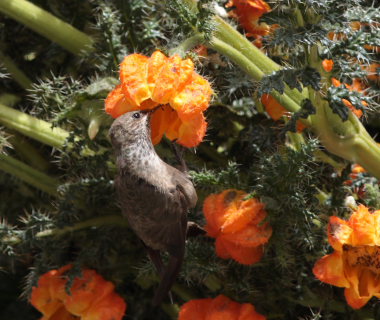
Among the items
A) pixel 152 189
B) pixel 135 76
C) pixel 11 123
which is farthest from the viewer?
pixel 11 123

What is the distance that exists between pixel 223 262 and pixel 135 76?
0.68 meters

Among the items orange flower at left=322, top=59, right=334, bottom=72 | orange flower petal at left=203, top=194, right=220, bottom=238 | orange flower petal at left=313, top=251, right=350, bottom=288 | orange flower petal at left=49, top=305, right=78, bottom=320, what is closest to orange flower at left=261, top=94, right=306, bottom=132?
orange flower at left=322, top=59, right=334, bottom=72

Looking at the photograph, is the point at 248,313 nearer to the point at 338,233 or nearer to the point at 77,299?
the point at 338,233

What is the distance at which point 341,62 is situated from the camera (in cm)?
166

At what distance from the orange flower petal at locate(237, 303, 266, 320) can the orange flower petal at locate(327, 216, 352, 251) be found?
313mm

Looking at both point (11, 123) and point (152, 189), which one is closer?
point (152, 189)

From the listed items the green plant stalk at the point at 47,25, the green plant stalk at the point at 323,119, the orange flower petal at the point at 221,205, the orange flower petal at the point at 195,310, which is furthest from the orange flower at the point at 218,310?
the green plant stalk at the point at 47,25

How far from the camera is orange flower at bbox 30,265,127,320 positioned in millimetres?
1927

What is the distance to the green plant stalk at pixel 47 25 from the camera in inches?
77.4

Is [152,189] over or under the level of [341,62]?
under

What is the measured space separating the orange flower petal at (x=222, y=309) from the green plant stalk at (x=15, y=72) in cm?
93

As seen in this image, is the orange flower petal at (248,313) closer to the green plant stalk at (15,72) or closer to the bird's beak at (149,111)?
the bird's beak at (149,111)

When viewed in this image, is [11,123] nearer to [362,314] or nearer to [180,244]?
[180,244]

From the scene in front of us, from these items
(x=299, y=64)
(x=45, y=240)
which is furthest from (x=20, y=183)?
(x=299, y=64)
